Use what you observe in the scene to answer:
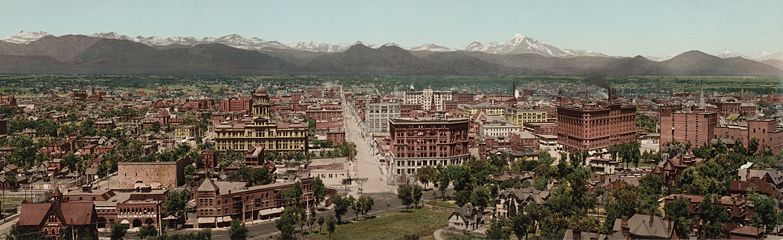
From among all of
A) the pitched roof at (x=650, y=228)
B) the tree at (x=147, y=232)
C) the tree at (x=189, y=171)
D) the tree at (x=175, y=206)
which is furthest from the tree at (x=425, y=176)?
the pitched roof at (x=650, y=228)

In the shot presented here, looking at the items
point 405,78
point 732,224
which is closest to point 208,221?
point 732,224

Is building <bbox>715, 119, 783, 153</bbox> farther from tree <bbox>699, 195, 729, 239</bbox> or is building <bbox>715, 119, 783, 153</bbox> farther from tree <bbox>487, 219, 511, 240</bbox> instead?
tree <bbox>487, 219, 511, 240</bbox>

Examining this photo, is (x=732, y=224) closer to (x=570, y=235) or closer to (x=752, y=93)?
(x=570, y=235)

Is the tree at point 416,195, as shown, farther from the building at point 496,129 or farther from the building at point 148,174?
the building at point 496,129

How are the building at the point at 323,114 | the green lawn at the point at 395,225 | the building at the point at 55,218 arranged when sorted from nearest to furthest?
1. the building at the point at 55,218
2. the green lawn at the point at 395,225
3. the building at the point at 323,114

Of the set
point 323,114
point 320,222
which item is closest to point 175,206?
point 320,222
